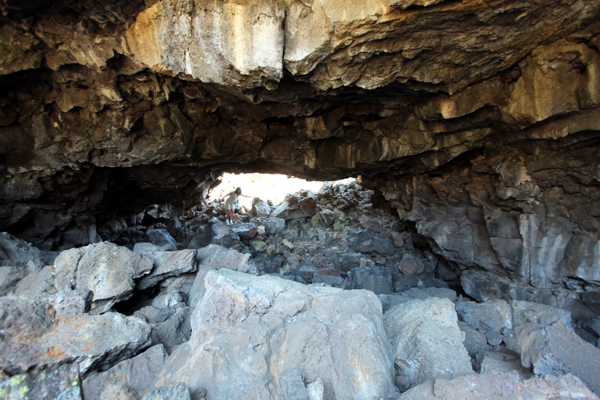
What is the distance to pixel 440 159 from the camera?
5.51 m

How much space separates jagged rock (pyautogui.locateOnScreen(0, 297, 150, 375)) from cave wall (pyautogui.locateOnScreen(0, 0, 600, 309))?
2.51 metres

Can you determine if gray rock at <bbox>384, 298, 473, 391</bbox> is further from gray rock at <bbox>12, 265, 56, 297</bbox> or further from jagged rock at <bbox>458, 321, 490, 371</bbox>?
gray rock at <bbox>12, 265, 56, 297</bbox>

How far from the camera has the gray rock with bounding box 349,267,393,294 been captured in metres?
7.01

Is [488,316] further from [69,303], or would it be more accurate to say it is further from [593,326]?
[69,303]

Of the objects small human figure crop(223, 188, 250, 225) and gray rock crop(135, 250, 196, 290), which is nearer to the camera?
gray rock crop(135, 250, 196, 290)

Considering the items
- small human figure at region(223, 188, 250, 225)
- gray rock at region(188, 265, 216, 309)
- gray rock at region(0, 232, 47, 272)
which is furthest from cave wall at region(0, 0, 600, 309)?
small human figure at region(223, 188, 250, 225)

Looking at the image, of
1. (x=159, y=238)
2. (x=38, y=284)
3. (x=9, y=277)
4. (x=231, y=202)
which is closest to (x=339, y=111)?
(x=38, y=284)

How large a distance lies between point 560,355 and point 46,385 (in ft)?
12.3

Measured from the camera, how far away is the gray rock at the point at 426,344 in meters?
2.52

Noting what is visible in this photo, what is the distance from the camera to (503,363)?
2.81m

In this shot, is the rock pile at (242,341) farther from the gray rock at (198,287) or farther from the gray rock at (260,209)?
the gray rock at (260,209)

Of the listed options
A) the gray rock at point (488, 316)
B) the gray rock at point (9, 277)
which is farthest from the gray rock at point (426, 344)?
the gray rock at point (9, 277)

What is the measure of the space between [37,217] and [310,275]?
537 cm

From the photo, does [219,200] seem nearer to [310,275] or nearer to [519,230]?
[310,275]
